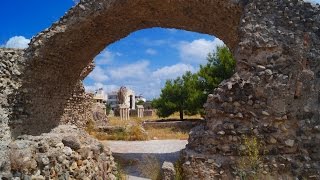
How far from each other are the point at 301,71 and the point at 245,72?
104 centimetres

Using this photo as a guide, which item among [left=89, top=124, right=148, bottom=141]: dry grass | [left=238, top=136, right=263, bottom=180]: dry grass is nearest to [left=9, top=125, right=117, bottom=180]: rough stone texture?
[left=238, top=136, right=263, bottom=180]: dry grass

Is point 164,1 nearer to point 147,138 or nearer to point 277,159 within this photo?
point 277,159

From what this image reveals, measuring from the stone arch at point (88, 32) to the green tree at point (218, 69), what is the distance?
1305 centimetres

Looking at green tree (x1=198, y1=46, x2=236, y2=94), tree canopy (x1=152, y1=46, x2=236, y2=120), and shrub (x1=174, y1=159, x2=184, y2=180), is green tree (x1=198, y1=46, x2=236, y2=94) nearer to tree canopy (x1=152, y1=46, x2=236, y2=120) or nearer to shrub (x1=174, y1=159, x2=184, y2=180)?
tree canopy (x1=152, y1=46, x2=236, y2=120)

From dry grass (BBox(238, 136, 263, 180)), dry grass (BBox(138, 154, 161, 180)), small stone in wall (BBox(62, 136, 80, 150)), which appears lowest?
dry grass (BBox(138, 154, 161, 180))

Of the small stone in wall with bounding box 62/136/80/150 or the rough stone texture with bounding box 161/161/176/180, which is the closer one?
the small stone in wall with bounding box 62/136/80/150

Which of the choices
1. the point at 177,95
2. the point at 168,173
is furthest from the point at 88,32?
the point at 177,95

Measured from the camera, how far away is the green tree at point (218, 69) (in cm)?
2306

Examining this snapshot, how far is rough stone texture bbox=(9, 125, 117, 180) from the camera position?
15.0 feet

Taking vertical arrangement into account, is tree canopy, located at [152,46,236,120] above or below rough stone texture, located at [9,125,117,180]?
above

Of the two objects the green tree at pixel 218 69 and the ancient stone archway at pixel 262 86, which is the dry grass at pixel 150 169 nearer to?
the ancient stone archway at pixel 262 86

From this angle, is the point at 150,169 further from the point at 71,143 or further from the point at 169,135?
the point at 169,135

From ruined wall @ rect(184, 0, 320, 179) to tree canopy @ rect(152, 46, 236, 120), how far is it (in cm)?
1262

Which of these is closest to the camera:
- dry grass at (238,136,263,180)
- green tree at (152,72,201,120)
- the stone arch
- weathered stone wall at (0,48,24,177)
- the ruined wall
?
dry grass at (238,136,263,180)
